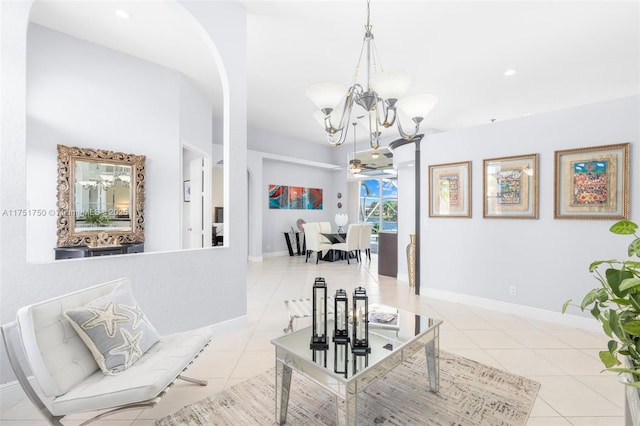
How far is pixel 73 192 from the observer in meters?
3.50

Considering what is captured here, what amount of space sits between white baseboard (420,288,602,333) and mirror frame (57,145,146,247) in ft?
13.6

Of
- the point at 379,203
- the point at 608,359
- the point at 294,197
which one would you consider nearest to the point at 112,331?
the point at 608,359

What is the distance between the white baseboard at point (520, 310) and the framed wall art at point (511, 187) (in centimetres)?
107

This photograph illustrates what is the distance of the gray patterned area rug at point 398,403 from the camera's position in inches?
68.9

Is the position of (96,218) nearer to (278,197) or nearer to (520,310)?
(278,197)

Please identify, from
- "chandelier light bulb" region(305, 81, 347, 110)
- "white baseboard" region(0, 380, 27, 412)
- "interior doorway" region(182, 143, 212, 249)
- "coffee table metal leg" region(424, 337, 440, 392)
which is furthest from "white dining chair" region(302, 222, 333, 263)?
"white baseboard" region(0, 380, 27, 412)

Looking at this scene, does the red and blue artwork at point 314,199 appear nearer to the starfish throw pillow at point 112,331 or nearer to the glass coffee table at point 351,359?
the glass coffee table at point 351,359

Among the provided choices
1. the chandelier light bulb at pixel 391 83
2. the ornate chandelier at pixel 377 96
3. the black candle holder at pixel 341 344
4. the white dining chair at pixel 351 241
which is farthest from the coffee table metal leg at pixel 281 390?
the white dining chair at pixel 351 241

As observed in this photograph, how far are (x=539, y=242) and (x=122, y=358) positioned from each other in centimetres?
404

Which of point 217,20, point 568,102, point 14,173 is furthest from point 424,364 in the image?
point 568,102

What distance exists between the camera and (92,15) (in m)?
3.11

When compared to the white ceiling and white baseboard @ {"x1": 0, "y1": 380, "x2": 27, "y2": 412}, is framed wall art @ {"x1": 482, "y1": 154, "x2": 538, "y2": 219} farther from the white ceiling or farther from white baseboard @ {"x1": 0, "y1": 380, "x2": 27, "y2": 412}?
white baseboard @ {"x1": 0, "y1": 380, "x2": 27, "y2": 412}

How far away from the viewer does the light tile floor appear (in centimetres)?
180

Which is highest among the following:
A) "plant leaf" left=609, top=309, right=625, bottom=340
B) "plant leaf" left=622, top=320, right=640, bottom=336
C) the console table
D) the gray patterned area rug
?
"plant leaf" left=622, top=320, right=640, bottom=336
